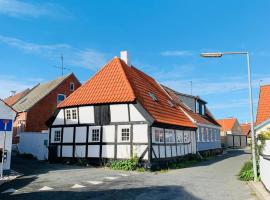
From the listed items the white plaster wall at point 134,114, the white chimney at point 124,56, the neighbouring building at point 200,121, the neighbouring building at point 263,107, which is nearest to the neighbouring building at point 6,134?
the white plaster wall at point 134,114

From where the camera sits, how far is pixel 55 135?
25.3 meters

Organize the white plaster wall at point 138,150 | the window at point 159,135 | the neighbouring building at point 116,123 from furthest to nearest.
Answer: the window at point 159,135 < the neighbouring building at point 116,123 < the white plaster wall at point 138,150

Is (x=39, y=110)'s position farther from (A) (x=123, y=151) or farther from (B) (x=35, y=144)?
(A) (x=123, y=151)

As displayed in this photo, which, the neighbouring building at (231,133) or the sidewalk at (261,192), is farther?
the neighbouring building at (231,133)

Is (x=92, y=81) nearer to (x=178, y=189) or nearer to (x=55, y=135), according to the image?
(x=55, y=135)

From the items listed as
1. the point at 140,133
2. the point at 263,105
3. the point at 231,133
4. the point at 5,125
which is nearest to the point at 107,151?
the point at 140,133

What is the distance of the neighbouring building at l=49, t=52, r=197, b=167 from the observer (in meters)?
21.3

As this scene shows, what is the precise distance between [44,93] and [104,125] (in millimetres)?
16900

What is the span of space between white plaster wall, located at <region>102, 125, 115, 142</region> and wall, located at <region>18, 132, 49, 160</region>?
7161mm

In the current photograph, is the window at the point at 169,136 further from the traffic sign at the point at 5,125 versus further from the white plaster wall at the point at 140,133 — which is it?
the traffic sign at the point at 5,125

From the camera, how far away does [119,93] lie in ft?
74.2

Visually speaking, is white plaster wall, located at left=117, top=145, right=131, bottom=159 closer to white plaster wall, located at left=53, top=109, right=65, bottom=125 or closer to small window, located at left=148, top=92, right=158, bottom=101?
small window, located at left=148, top=92, right=158, bottom=101

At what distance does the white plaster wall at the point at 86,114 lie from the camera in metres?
23.4

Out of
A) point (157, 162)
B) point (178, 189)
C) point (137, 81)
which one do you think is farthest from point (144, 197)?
point (137, 81)
